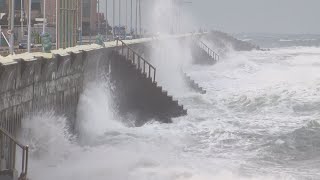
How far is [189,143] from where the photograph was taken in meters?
21.3

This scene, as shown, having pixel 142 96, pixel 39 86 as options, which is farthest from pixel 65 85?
pixel 142 96

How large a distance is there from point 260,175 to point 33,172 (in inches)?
233

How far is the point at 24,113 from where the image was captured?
17.0 meters

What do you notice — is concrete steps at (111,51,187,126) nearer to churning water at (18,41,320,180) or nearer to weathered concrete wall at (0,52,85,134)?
churning water at (18,41,320,180)

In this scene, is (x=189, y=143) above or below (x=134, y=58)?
below

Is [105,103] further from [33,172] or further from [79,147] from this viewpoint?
[33,172]

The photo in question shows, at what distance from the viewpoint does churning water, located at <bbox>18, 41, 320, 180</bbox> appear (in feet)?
53.6

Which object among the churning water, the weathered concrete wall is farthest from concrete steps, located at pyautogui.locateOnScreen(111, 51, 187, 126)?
the weathered concrete wall

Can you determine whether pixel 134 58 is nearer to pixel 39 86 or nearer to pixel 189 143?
pixel 189 143

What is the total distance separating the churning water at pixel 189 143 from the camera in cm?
1633

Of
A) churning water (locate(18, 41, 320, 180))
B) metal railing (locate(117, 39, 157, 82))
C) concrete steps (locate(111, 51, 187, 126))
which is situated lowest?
churning water (locate(18, 41, 320, 180))

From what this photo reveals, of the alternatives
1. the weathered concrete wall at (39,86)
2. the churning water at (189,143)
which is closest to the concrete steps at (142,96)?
the churning water at (189,143)

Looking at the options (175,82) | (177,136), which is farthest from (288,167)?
(175,82)

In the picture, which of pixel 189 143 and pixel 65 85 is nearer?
pixel 65 85
